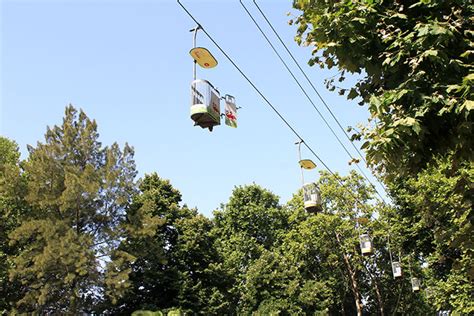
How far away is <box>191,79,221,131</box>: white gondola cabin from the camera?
23.6ft

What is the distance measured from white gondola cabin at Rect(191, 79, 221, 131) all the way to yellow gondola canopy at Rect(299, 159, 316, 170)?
345cm

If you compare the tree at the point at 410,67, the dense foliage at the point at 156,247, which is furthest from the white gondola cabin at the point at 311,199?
the dense foliage at the point at 156,247

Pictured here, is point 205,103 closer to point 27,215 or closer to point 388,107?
point 388,107

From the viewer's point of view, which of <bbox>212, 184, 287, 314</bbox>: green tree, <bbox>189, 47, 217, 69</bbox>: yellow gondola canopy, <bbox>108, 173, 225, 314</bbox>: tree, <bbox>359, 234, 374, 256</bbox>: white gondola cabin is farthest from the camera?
<bbox>212, 184, 287, 314</bbox>: green tree

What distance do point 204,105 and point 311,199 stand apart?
6896 mm

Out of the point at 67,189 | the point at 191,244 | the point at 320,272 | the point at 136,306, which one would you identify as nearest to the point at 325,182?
the point at 320,272

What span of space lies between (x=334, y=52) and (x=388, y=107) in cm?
97

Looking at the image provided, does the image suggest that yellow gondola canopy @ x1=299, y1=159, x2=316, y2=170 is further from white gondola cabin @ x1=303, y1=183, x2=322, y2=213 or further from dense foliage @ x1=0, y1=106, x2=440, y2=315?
dense foliage @ x1=0, y1=106, x2=440, y2=315

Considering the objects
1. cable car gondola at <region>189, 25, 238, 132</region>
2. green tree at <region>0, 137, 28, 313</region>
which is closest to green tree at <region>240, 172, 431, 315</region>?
green tree at <region>0, 137, 28, 313</region>

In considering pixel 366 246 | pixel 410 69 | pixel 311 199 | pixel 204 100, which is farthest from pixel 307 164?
pixel 366 246

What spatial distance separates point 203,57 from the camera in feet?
22.3

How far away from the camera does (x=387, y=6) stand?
18.1ft

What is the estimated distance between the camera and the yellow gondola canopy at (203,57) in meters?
6.65

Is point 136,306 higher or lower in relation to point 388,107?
higher
